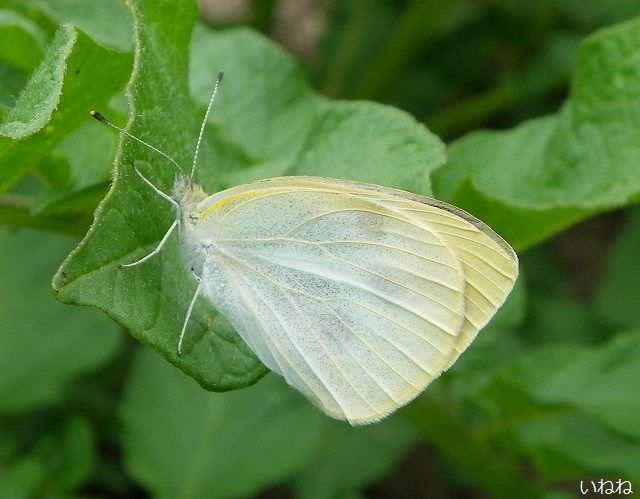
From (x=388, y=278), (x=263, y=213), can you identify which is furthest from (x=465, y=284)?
(x=263, y=213)

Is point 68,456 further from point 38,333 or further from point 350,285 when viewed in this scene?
point 350,285

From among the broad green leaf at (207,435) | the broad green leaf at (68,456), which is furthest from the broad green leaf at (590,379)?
the broad green leaf at (68,456)

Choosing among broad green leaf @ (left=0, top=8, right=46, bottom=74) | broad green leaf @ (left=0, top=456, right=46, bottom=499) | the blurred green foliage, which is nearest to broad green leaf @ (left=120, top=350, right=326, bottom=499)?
the blurred green foliage

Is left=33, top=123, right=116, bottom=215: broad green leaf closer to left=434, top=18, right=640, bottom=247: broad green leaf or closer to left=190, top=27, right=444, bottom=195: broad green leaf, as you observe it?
left=190, top=27, right=444, bottom=195: broad green leaf

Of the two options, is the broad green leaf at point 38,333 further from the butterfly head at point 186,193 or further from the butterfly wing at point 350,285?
the butterfly head at point 186,193

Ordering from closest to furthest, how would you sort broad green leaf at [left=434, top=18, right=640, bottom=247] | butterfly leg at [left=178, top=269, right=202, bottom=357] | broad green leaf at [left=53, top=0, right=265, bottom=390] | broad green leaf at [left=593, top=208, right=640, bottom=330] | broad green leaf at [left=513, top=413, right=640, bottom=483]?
broad green leaf at [left=53, top=0, right=265, bottom=390] → butterfly leg at [left=178, top=269, right=202, bottom=357] → broad green leaf at [left=434, top=18, right=640, bottom=247] → broad green leaf at [left=513, top=413, right=640, bottom=483] → broad green leaf at [left=593, top=208, right=640, bottom=330]

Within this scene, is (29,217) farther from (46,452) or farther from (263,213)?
(46,452)

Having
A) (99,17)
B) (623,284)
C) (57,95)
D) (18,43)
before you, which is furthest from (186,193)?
(623,284)
